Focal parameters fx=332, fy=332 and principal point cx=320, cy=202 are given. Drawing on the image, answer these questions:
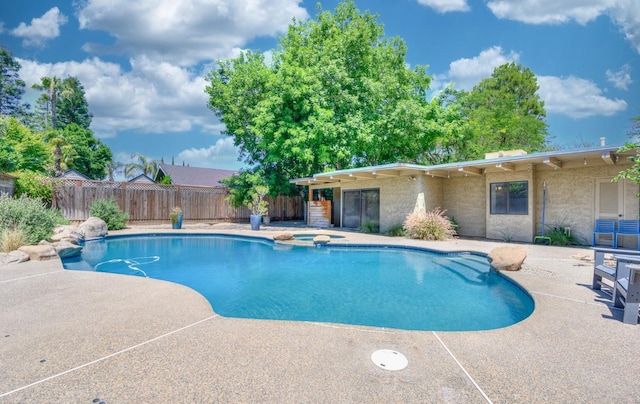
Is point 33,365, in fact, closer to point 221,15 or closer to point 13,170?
point 221,15

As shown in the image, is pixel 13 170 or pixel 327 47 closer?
pixel 13 170

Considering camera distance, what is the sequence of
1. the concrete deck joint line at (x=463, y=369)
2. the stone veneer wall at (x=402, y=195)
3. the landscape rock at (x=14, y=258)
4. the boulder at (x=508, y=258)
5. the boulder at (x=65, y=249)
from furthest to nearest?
the stone veneer wall at (x=402, y=195) → the boulder at (x=65, y=249) → the landscape rock at (x=14, y=258) → the boulder at (x=508, y=258) → the concrete deck joint line at (x=463, y=369)

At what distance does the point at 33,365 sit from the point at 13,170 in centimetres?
1714

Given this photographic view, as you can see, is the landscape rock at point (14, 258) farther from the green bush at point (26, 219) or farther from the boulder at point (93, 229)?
the boulder at point (93, 229)

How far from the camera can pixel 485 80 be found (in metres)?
29.8

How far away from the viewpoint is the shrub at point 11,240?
7.29m

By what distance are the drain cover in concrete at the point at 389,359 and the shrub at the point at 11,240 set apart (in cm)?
860

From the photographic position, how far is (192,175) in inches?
1044

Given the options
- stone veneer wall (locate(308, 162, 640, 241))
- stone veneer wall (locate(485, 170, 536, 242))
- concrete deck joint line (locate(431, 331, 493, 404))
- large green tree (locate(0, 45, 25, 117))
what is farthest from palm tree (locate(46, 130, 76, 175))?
concrete deck joint line (locate(431, 331, 493, 404))

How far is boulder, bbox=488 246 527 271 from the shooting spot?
6.20 meters

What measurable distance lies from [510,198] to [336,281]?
7.95 meters

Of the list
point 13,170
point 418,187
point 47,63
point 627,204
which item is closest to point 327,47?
point 418,187

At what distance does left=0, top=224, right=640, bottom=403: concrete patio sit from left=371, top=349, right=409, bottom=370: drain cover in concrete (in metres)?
0.06

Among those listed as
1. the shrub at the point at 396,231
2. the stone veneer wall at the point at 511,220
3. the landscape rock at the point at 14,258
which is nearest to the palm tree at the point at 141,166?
the shrub at the point at 396,231
